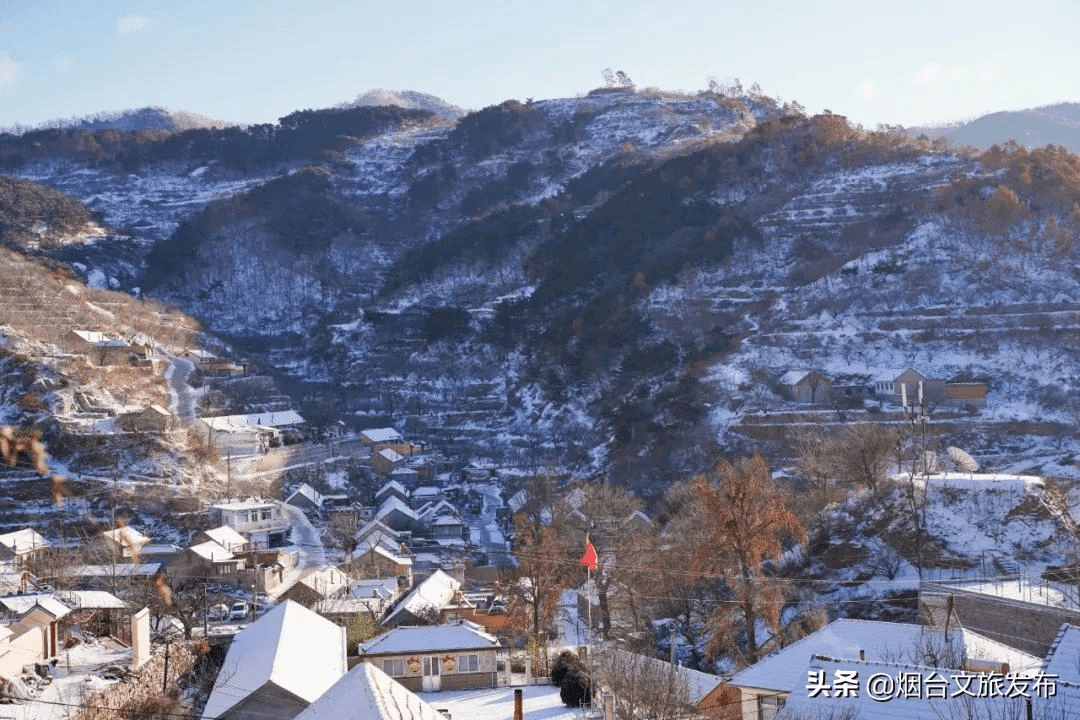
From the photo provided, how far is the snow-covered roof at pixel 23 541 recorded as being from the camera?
35.8m

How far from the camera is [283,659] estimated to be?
19.4 metres

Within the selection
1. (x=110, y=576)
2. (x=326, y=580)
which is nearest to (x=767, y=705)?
(x=326, y=580)

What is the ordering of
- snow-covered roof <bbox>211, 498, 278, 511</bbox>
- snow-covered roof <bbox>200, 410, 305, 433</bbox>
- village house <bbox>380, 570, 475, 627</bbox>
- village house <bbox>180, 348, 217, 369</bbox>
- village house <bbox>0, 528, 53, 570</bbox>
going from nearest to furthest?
1. village house <bbox>380, 570, 475, 627</bbox>
2. village house <bbox>0, 528, 53, 570</bbox>
3. snow-covered roof <bbox>211, 498, 278, 511</bbox>
4. snow-covered roof <bbox>200, 410, 305, 433</bbox>
5. village house <bbox>180, 348, 217, 369</bbox>

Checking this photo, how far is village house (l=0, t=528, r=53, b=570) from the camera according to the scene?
34.8 m

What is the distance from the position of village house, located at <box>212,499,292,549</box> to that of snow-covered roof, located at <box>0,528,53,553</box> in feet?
20.7

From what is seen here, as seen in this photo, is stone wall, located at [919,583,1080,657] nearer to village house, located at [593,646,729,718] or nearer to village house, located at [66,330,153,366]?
village house, located at [593,646,729,718]

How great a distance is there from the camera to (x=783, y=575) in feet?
95.2

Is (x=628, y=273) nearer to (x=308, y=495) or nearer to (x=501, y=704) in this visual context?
(x=308, y=495)

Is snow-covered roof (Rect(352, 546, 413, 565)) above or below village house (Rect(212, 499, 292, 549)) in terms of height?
below

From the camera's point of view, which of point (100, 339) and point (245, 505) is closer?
point (245, 505)

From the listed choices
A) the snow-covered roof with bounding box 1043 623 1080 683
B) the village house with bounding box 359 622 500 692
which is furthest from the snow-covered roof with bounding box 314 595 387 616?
the snow-covered roof with bounding box 1043 623 1080 683

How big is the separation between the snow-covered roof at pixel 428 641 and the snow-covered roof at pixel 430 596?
6150 millimetres

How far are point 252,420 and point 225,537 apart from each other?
53.6ft

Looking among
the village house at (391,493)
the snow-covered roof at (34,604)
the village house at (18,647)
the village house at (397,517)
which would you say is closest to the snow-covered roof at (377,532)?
the village house at (397,517)
